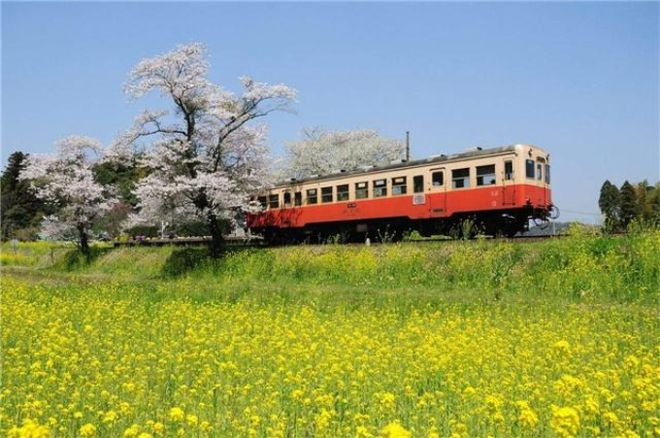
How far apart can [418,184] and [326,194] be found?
14.3 ft

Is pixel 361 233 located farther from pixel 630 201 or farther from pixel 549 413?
pixel 630 201

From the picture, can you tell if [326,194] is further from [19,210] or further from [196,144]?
[19,210]

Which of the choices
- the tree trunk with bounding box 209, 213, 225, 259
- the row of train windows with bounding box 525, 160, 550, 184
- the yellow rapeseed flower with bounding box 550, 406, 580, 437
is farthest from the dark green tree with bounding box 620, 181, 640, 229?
the yellow rapeseed flower with bounding box 550, 406, 580, 437

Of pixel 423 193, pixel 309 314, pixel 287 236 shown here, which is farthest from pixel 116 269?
pixel 309 314

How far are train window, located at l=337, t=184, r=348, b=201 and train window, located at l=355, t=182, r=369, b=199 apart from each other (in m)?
0.55

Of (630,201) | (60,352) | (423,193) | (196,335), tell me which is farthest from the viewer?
(630,201)

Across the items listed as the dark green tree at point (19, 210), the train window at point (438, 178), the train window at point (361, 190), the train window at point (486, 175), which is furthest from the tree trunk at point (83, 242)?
the dark green tree at point (19, 210)

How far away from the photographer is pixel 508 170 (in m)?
16.9

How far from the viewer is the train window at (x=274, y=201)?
79.9ft

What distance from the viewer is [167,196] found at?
2244 cm

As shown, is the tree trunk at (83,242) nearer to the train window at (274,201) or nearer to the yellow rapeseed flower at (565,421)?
the train window at (274,201)

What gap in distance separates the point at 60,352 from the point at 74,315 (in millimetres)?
3128

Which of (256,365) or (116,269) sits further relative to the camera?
(116,269)

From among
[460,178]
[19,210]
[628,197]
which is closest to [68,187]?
[460,178]
